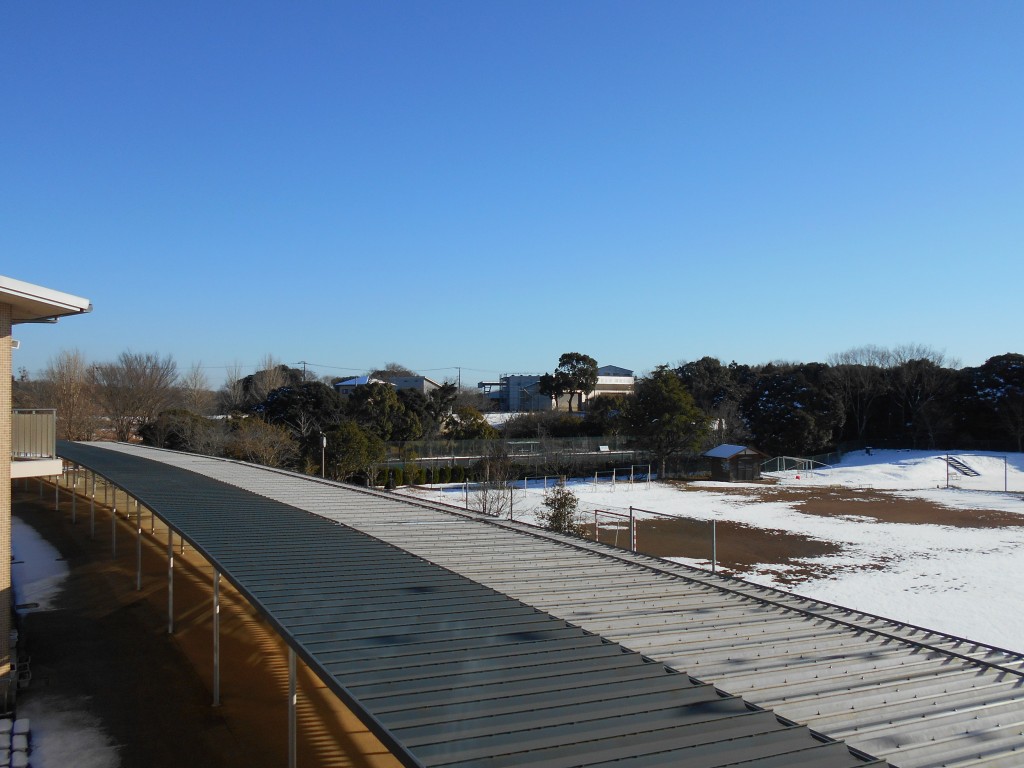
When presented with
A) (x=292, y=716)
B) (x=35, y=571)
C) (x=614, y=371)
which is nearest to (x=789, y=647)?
(x=292, y=716)

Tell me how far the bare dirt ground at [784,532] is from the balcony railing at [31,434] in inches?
621

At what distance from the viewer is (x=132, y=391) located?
178 ft

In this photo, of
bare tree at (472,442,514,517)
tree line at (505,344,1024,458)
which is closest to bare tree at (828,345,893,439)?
tree line at (505,344,1024,458)

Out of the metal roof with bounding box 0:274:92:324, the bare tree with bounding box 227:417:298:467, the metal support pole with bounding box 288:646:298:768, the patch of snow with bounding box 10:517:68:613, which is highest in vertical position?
the metal roof with bounding box 0:274:92:324

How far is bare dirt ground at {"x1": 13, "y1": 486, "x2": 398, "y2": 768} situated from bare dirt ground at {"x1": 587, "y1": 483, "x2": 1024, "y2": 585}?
42.6 feet

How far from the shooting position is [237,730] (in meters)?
9.61

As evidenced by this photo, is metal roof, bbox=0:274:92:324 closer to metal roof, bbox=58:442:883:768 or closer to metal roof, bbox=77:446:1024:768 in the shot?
metal roof, bbox=58:442:883:768

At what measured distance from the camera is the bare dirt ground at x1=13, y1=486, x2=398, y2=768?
29.7 feet

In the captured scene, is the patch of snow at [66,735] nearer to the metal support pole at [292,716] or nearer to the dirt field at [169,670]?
the dirt field at [169,670]

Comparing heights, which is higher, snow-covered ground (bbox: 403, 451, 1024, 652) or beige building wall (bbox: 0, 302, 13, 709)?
beige building wall (bbox: 0, 302, 13, 709)

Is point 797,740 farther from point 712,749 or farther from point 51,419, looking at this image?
point 51,419

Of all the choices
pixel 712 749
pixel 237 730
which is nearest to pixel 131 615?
pixel 237 730

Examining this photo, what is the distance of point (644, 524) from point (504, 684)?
24021 millimetres

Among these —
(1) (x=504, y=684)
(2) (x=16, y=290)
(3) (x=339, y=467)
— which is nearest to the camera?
(1) (x=504, y=684)
